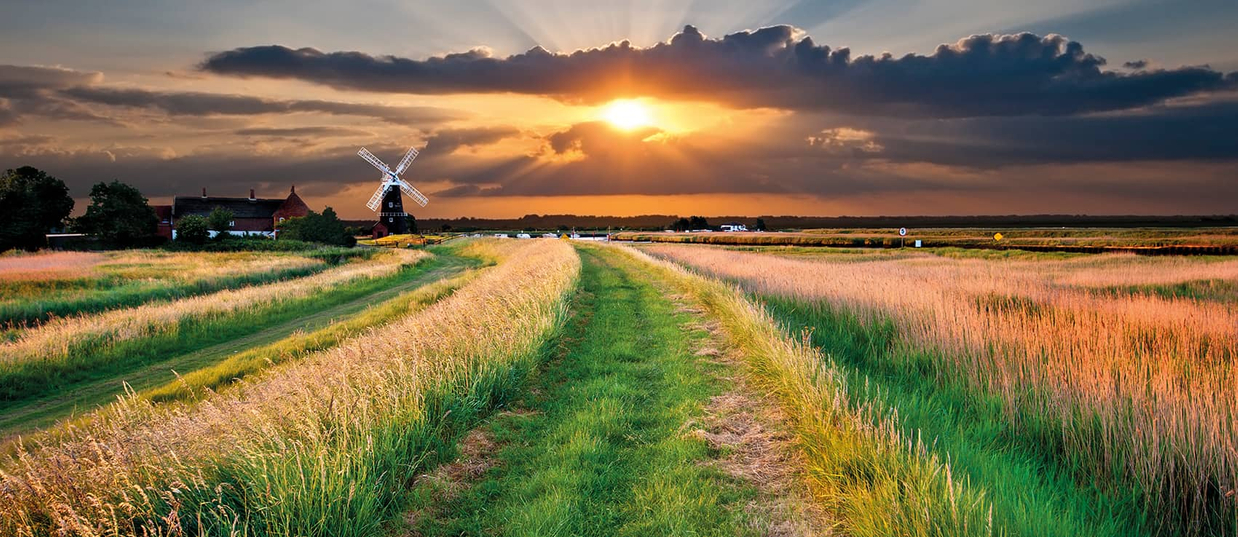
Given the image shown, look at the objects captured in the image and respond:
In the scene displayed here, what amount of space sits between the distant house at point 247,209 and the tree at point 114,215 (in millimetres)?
36781

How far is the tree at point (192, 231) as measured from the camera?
2165 inches

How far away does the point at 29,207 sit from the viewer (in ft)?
159

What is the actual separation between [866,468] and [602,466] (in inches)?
99.9

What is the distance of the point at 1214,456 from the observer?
4.96 meters

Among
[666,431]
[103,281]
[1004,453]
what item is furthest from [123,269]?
[1004,453]

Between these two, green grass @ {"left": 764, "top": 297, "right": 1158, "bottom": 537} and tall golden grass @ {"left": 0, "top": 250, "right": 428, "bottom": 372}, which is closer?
green grass @ {"left": 764, "top": 297, "right": 1158, "bottom": 537}

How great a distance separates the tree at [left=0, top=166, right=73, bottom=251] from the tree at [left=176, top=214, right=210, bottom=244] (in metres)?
8.82

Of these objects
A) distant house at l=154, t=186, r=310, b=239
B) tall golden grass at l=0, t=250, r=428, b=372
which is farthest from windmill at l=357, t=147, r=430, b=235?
tall golden grass at l=0, t=250, r=428, b=372

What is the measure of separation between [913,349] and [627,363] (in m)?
5.02

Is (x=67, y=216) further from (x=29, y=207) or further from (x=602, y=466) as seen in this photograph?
(x=602, y=466)

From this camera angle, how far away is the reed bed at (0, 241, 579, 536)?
13.4ft

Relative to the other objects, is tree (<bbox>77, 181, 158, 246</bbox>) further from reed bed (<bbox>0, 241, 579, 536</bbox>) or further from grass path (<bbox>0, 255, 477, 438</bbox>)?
reed bed (<bbox>0, 241, 579, 536</bbox>)

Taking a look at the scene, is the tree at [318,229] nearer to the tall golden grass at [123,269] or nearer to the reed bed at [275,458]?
the tall golden grass at [123,269]

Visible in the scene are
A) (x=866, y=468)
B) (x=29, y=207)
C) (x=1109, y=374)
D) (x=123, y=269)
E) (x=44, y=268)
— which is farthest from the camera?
(x=29, y=207)
